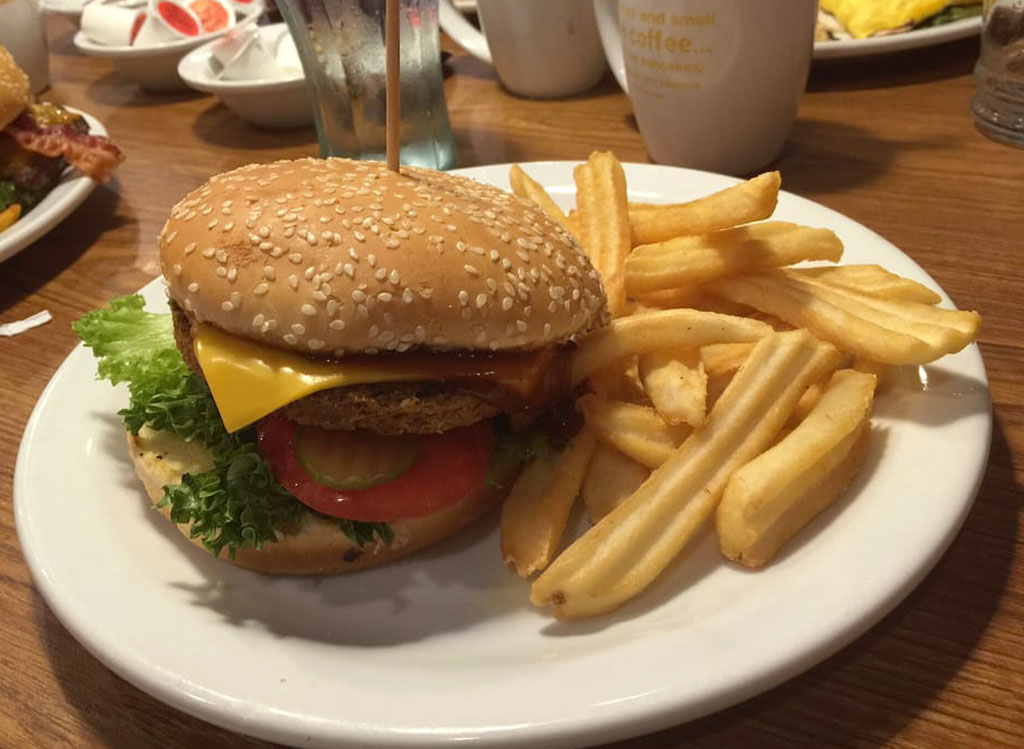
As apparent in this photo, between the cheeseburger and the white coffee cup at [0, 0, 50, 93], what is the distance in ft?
9.71

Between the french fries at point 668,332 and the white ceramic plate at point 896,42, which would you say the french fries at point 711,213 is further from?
the white ceramic plate at point 896,42

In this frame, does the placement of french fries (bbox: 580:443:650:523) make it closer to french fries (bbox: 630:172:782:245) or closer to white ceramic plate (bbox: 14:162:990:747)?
white ceramic plate (bbox: 14:162:990:747)

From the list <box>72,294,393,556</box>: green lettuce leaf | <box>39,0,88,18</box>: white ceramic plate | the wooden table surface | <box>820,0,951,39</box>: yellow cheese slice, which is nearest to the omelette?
<box>820,0,951,39</box>: yellow cheese slice

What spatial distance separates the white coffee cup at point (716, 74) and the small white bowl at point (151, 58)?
2353 millimetres

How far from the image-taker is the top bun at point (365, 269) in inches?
54.5

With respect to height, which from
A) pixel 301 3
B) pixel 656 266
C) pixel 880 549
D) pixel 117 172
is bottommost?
pixel 117 172

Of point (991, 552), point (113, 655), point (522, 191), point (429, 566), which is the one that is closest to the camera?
point (113, 655)

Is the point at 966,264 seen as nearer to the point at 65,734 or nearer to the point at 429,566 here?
the point at 429,566

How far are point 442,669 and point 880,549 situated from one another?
0.66 meters

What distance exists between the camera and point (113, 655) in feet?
3.99

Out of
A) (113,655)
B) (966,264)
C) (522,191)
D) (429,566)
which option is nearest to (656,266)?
(522,191)

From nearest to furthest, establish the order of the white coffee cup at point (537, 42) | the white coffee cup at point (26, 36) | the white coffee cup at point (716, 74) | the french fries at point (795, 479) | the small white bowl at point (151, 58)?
the french fries at point (795, 479) < the white coffee cup at point (716, 74) < the white coffee cup at point (537, 42) < the white coffee cup at point (26, 36) < the small white bowl at point (151, 58)

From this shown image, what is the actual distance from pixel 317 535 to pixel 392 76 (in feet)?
2.74

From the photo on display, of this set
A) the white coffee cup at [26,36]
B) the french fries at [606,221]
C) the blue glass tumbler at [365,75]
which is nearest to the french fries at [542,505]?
the french fries at [606,221]
